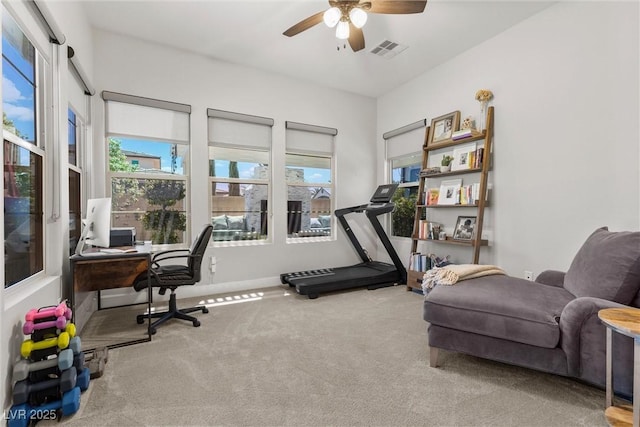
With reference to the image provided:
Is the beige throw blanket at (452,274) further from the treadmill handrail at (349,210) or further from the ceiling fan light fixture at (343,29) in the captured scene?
the ceiling fan light fixture at (343,29)

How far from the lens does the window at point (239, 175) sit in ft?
12.9

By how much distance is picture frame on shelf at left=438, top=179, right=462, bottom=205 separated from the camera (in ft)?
11.9

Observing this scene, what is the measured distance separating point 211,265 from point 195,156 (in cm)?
137

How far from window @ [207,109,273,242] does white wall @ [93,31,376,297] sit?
4.8 inches

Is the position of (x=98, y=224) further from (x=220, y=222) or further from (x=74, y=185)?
(x=220, y=222)

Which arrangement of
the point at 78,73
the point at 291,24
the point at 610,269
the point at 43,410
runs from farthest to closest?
the point at 291,24
the point at 78,73
the point at 610,269
the point at 43,410

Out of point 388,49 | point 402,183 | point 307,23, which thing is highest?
point 388,49

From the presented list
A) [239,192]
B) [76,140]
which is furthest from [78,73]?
[239,192]

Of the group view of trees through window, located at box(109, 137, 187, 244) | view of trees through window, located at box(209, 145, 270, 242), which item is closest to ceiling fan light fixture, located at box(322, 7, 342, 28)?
view of trees through window, located at box(209, 145, 270, 242)

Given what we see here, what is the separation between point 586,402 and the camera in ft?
5.31

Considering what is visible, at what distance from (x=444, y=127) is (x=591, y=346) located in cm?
294

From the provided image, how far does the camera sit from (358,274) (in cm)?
408

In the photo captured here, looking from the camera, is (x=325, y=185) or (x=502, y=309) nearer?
(x=502, y=309)

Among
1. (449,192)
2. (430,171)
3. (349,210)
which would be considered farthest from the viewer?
(349,210)
